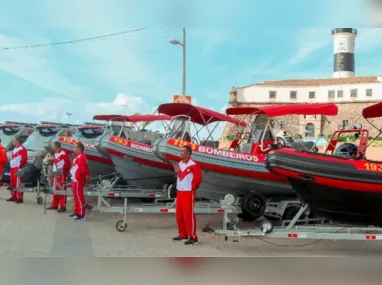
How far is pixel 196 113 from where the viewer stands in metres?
12.8

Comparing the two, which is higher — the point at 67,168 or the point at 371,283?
the point at 67,168

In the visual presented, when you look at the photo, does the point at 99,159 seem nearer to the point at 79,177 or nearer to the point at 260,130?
the point at 79,177

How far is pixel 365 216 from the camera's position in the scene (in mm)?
8742

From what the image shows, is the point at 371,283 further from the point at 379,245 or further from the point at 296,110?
the point at 296,110

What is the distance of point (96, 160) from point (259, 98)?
220 feet

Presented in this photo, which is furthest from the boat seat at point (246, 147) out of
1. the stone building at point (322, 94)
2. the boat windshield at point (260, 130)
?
the stone building at point (322, 94)

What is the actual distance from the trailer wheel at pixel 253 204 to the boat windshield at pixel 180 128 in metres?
2.37

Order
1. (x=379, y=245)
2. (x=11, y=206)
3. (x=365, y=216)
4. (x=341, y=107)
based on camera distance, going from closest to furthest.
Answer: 1. (x=365, y=216)
2. (x=379, y=245)
3. (x=11, y=206)
4. (x=341, y=107)

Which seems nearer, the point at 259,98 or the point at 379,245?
the point at 379,245

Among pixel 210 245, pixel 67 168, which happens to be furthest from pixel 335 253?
pixel 67 168

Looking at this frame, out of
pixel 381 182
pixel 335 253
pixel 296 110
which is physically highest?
pixel 296 110

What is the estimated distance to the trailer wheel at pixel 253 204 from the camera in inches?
427

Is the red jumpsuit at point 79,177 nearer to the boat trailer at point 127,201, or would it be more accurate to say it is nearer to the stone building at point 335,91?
the boat trailer at point 127,201

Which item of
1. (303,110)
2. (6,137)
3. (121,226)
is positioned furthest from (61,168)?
(6,137)
